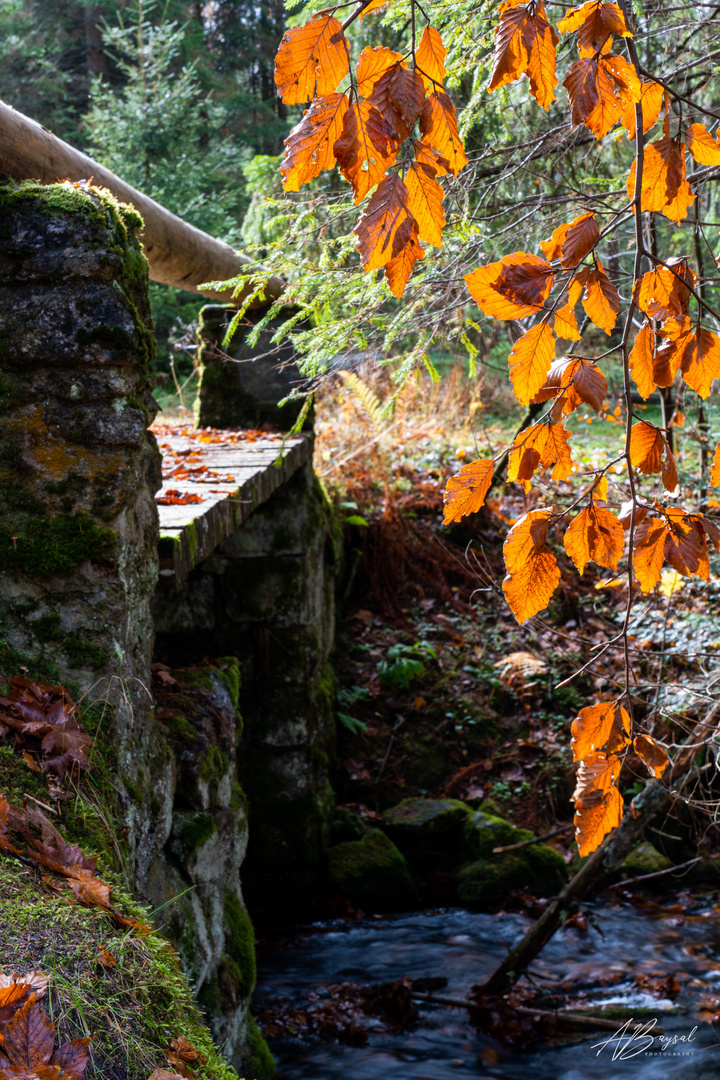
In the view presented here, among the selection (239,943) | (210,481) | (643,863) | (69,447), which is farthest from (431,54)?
(643,863)

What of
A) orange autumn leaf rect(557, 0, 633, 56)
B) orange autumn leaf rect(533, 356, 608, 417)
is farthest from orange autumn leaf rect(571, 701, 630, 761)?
orange autumn leaf rect(557, 0, 633, 56)

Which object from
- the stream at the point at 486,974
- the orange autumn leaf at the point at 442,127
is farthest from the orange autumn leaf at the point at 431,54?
the stream at the point at 486,974

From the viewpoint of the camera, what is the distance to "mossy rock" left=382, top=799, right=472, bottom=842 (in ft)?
Result: 19.4

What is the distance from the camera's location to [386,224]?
1.09 m

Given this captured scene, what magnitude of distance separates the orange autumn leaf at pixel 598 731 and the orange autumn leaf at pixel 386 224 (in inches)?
34.5

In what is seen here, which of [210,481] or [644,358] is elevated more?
[644,358]

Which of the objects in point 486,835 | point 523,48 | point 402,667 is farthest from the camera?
point 402,667

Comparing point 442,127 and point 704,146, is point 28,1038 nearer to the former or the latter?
point 442,127

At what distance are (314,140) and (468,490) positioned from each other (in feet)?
1.88

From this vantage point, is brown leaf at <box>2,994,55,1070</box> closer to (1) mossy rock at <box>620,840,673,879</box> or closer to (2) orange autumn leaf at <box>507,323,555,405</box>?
(2) orange autumn leaf at <box>507,323,555,405</box>

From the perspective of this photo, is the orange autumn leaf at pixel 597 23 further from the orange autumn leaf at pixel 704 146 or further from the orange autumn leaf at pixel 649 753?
the orange autumn leaf at pixel 649 753

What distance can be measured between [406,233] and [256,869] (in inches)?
205

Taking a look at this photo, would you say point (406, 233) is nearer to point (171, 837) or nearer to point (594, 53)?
point (594, 53)

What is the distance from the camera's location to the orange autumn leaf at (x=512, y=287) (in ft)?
3.89
